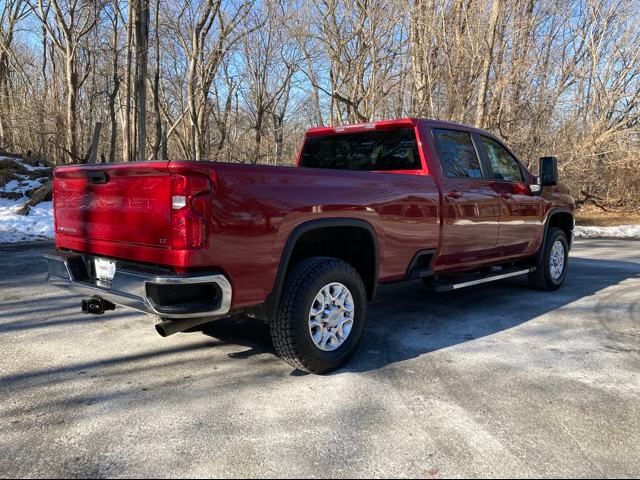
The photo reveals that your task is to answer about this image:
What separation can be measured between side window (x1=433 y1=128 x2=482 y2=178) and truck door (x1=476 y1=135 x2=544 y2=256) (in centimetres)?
26

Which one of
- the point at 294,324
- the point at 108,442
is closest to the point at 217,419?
the point at 108,442

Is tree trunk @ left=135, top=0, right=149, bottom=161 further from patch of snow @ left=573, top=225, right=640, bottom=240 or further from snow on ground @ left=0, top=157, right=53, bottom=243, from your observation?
patch of snow @ left=573, top=225, right=640, bottom=240

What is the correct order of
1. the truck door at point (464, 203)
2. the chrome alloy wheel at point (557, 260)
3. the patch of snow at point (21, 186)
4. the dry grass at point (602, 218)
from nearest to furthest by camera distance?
the truck door at point (464, 203) → the chrome alloy wheel at point (557, 260) → the patch of snow at point (21, 186) → the dry grass at point (602, 218)

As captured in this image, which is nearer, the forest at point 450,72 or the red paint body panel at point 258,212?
the red paint body panel at point 258,212

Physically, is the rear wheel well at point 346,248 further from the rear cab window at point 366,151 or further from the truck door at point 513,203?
the truck door at point 513,203

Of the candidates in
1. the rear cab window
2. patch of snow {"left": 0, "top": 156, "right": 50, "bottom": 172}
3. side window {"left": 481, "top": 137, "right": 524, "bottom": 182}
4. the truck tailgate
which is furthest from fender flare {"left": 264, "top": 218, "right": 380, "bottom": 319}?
patch of snow {"left": 0, "top": 156, "right": 50, "bottom": 172}

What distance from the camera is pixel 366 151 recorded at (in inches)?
204

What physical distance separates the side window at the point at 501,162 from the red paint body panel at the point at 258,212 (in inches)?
25.9

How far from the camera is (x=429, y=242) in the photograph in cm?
462

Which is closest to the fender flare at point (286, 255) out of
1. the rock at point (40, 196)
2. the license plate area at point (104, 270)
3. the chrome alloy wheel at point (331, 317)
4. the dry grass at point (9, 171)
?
the chrome alloy wheel at point (331, 317)

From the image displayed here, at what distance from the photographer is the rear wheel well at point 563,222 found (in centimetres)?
705

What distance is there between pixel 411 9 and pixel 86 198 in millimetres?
15278

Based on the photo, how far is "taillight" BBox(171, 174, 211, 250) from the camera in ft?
9.71

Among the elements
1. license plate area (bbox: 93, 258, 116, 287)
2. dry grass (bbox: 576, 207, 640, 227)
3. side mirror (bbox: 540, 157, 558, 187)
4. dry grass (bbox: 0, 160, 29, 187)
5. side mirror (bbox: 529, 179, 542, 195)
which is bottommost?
license plate area (bbox: 93, 258, 116, 287)
